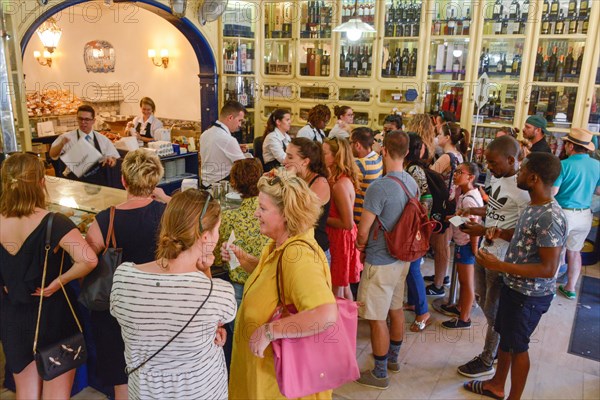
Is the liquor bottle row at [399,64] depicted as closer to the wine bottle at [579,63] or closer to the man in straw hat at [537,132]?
the wine bottle at [579,63]

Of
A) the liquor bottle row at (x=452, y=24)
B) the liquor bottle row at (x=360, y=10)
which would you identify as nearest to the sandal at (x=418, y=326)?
the liquor bottle row at (x=452, y=24)

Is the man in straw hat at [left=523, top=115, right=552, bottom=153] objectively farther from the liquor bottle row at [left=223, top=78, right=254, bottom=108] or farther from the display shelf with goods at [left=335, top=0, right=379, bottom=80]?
the liquor bottle row at [left=223, top=78, right=254, bottom=108]

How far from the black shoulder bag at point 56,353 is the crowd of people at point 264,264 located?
0.04 m

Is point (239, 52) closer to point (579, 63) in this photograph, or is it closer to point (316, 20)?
point (316, 20)

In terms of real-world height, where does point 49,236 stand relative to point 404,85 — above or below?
below

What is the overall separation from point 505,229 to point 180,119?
7150mm

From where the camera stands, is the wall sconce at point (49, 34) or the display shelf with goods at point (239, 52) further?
the wall sconce at point (49, 34)

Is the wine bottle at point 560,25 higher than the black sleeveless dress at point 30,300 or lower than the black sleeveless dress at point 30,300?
higher

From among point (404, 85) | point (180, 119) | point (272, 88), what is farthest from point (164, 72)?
point (404, 85)

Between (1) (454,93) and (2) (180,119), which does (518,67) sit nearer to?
(1) (454,93)

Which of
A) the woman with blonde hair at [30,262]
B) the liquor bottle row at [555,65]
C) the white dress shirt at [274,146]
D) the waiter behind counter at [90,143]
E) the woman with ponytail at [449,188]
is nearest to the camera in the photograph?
the woman with blonde hair at [30,262]

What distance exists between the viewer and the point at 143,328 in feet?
5.23

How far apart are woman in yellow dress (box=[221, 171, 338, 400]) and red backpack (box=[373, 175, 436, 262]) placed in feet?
3.06

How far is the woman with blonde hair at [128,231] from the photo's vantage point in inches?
87.5
